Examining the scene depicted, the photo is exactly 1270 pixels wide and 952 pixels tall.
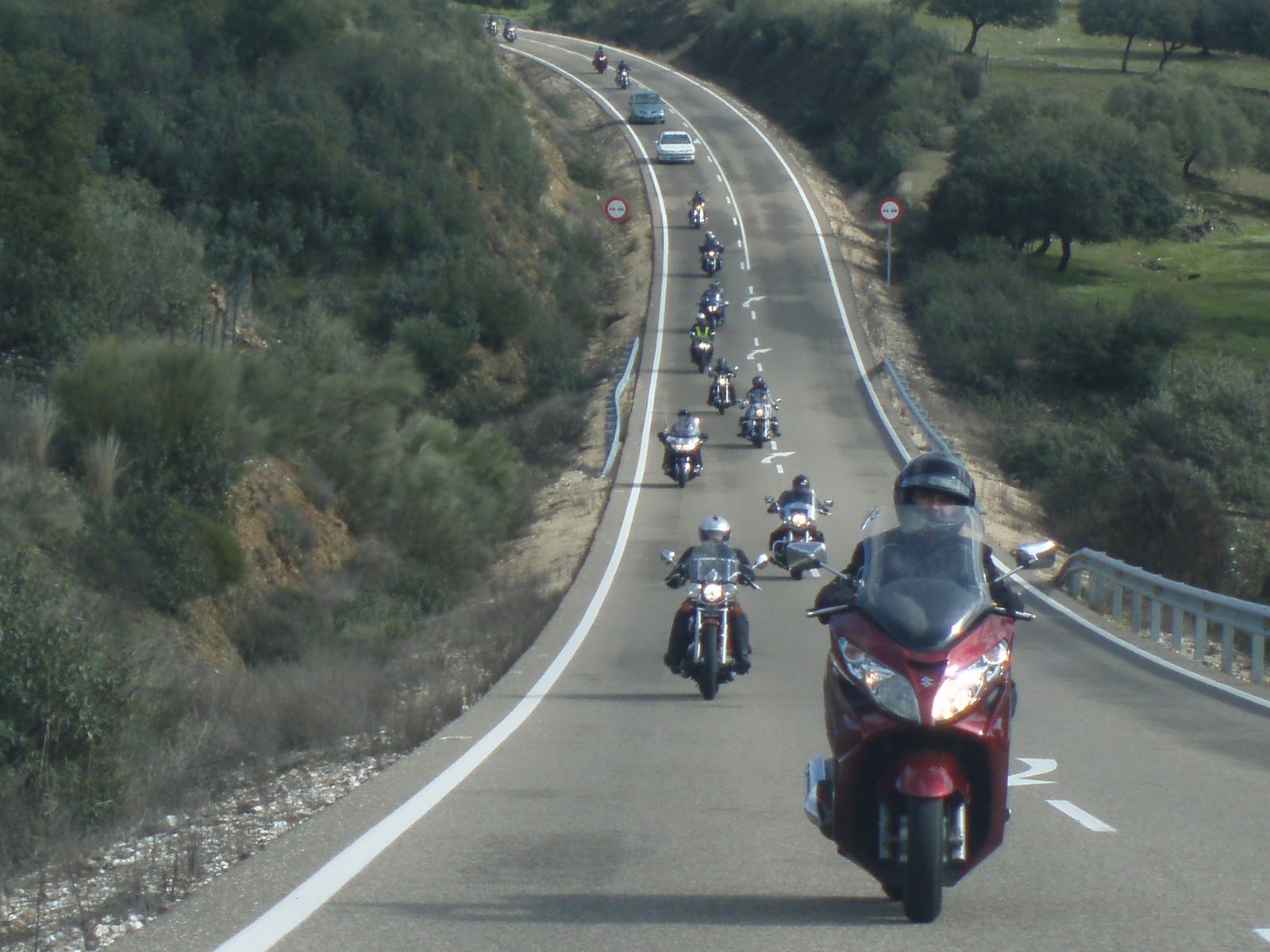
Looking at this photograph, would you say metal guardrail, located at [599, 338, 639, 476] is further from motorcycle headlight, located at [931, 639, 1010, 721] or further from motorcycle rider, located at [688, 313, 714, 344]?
motorcycle headlight, located at [931, 639, 1010, 721]

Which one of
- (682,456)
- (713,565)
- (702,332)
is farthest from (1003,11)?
(713,565)

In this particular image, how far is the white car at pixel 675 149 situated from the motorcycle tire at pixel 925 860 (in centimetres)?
6909

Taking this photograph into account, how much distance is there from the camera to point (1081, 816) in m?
8.57

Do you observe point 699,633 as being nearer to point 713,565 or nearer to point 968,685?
point 713,565

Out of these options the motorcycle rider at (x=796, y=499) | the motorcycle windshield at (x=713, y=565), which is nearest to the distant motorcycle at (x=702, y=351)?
the motorcycle rider at (x=796, y=499)

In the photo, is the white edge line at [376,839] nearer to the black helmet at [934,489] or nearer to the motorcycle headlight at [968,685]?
the motorcycle headlight at [968,685]

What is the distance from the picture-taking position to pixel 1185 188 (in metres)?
77.6

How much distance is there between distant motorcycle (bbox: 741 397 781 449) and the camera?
37.1 meters

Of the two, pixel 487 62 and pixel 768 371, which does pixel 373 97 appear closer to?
pixel 487 62

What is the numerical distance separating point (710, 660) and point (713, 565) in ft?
3.00

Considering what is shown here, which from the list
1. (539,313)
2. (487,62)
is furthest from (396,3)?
(539,313)

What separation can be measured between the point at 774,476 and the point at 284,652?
50.3 feet

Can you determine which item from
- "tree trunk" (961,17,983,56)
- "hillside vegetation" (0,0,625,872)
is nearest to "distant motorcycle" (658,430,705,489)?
"hillside vegetation" (0,0,625,872)

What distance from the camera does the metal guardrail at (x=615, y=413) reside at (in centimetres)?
3653
